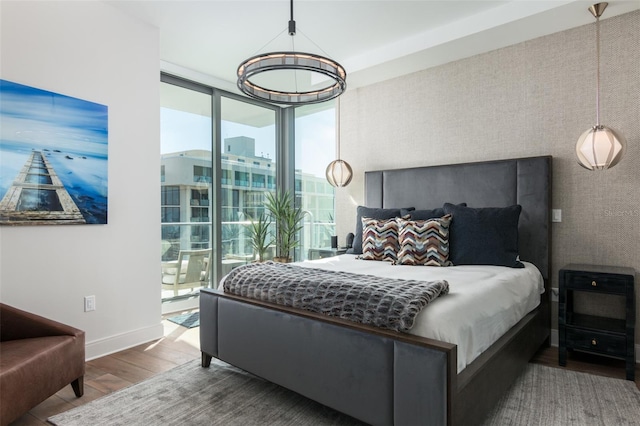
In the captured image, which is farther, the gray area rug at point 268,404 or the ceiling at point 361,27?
the ceiling at point 361,27

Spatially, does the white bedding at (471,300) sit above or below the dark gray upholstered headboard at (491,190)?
below

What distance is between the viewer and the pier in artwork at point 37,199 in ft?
8.26

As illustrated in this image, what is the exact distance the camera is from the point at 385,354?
5.62 feet

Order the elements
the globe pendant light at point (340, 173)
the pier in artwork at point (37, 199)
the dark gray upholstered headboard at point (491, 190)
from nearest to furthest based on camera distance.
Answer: the pier in artwork at point (37, 199)
the dark gray upholstered headboard at point (491, 190)
the globe pendant light at point (340, 173)

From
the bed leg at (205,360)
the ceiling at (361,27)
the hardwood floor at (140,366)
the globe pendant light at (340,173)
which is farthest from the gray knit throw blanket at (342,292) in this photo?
the ceiling at (361,27)

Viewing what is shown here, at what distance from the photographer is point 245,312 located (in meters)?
2.37

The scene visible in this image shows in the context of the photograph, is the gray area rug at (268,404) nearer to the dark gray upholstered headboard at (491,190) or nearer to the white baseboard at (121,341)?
the white baseboard at (121,341)

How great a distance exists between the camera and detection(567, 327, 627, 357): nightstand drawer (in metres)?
2.59

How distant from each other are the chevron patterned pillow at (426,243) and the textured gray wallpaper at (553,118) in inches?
39.8

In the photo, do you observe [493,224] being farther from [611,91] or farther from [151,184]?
[151,184]

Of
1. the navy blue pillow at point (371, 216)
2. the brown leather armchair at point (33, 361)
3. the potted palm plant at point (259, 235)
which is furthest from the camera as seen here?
the potted palm plant at point (259, 235)

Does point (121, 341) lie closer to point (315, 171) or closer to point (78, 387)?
point (78, 387)

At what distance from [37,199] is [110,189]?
53cm

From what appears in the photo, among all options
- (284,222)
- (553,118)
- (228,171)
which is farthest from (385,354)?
(228,171)
